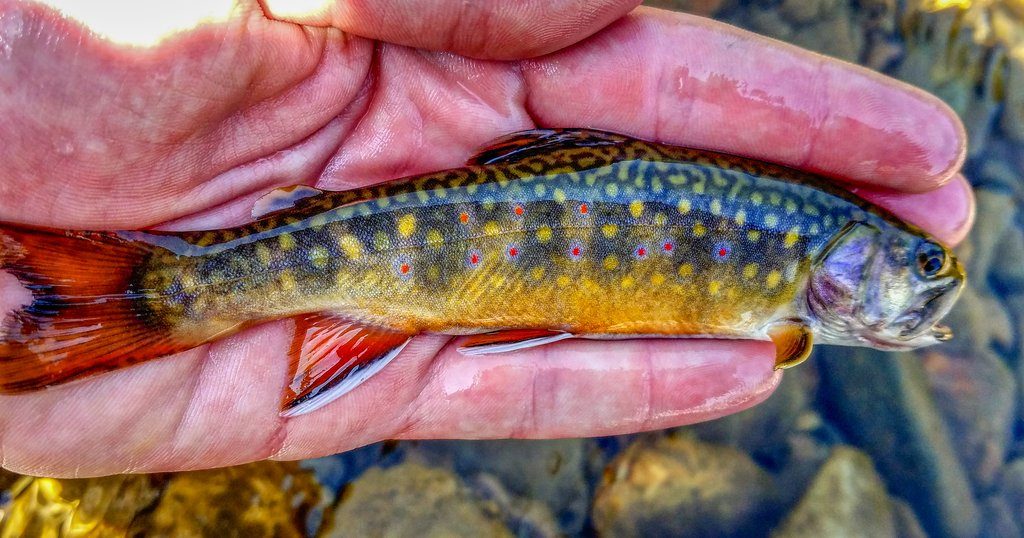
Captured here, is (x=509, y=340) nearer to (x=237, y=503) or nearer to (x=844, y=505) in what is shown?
(x=237, y=503)

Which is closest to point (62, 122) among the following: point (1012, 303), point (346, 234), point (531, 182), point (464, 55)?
point (346, 234)

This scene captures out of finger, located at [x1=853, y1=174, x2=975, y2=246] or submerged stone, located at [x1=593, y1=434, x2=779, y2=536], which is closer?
finger, located at [x1=853, y1=174, x2=975, y2=246]

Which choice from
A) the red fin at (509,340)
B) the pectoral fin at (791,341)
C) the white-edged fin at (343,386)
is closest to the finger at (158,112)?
the white-edged fin at (343,386)

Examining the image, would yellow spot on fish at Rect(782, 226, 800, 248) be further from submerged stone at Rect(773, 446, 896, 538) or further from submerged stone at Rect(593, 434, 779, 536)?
submerged stone at Rect(773, 446, 896, 538)

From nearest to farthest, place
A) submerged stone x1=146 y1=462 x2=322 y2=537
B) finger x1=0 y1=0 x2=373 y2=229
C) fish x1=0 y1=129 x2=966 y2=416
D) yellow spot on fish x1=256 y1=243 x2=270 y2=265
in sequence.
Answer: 1. finger x1=0 y1=0 x2=373 y2=229
2. fish x1=0 y1=129 x2=966 y2=416
3. yellow spot on fish x1=256 y1=243 x2=270 y2=265
4. submerged stone x1=146 y1=462 x2=322 y2=537

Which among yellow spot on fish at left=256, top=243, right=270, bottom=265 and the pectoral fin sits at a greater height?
yellow spot on fish at left=256, top=243, right=270, bottom=265

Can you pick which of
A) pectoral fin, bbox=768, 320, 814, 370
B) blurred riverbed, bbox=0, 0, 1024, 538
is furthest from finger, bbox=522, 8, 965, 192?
blurred riverbed, bbox=0, 0, 1024, 538

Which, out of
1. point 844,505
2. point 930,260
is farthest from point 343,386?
point 844,505
